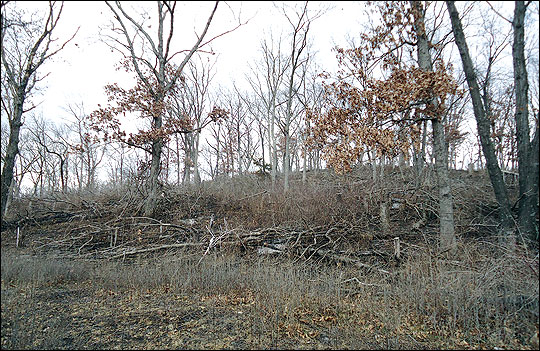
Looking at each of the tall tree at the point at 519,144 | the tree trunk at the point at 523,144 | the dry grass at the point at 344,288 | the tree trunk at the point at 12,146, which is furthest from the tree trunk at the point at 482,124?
the tree trunk at the point at 12,146

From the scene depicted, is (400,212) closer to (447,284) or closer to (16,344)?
(447,284)

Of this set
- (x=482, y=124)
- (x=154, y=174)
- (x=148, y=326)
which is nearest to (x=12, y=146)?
(x=148, y=326)

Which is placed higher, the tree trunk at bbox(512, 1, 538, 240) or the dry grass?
the tree trunk at bbox(512, 1, 538, 240)

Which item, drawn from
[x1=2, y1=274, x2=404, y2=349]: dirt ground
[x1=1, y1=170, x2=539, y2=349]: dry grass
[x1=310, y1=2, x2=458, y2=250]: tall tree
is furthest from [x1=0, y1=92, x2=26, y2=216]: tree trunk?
[x1=310, y1=2, x2=458, y2=250]: tall tree

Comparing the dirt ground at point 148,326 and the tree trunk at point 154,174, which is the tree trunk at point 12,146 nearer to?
the dirt ground at point 148,326

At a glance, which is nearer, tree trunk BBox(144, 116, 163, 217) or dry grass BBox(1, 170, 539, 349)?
dry grass BBox(1, 170, 539, 349)

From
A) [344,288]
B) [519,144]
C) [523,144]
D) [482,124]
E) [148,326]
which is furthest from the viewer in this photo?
[482,124]

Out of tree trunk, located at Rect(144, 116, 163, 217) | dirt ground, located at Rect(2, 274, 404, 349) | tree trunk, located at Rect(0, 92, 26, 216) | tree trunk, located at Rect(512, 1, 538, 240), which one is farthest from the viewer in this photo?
tree trunk, located at Rect(144, 116, 163, 217)

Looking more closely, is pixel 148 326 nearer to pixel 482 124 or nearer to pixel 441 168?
pixel 482 124

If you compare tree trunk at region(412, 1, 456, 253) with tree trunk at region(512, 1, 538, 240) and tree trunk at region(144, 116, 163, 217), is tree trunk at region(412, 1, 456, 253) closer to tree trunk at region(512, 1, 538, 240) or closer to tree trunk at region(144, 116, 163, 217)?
tree trunk at region(512, 1, 538, 240)

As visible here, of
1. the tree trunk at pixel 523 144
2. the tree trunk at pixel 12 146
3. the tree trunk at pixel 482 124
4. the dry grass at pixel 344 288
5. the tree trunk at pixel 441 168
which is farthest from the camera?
the tree trunk at pixel 441 168

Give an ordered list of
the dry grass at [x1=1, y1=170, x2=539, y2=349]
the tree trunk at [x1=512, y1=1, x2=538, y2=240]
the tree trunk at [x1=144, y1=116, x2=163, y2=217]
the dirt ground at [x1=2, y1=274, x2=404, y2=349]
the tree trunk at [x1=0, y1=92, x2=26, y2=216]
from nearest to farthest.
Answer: the dirt ground at [x1=2, y1=274, x2=404, y2=349]
the dry grass at [x1=1, y1=170, x2=539, y2=349]
the tree trunk at [x1=0, y1=92, x2=26, y2=216]
the tree trunk at [x1=512, y1=1, x2=538, y2=240]
the tree trunk at [x1=144, y1=116, x2=163, y2=217]

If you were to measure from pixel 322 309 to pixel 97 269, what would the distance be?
5028mm

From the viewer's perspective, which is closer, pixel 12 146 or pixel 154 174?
pixel 12 146
